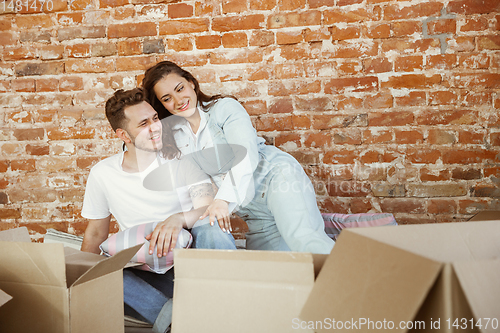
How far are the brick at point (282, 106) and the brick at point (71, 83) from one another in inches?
39.6

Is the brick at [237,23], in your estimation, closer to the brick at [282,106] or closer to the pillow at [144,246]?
the brick at [282,106]

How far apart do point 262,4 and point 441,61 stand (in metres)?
0.90

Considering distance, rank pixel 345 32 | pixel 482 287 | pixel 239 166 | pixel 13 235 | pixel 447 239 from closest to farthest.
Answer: pixel 482 287 → pixel 447 239 → pixel 13 235 → pixel 239 166 → pixel 345 32

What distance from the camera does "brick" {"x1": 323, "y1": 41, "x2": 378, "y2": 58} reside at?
1.65 metres

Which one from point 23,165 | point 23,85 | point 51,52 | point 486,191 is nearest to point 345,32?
point 486,191

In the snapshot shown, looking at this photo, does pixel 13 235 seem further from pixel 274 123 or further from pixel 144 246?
pixel 274 123

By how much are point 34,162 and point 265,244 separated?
1307 millimetres

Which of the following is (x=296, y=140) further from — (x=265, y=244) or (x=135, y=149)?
(x=135, y=149)

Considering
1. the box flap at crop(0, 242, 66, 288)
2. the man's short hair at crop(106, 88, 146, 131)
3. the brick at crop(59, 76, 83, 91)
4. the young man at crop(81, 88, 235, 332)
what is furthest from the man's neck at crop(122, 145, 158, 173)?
the box flap at crop(0, 242, 66, 288)

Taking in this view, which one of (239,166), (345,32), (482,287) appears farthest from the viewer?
(345,32)

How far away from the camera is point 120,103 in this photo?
5.36 ft

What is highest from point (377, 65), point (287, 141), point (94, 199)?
point (377, 65)

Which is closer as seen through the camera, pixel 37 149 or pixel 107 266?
pixel 107 266

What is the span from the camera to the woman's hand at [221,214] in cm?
128
